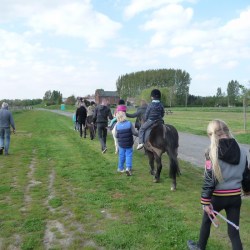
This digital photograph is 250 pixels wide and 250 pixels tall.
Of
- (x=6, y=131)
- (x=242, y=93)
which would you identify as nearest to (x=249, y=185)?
(x=6, y=131)

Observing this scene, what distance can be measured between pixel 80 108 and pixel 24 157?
8.10 m

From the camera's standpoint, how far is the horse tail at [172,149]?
812 cm

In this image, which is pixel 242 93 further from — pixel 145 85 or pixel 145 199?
pixel 145 85

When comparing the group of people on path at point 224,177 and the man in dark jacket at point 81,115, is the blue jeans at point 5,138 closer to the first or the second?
the man in dark jacket at point 81,115

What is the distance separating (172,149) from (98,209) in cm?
259

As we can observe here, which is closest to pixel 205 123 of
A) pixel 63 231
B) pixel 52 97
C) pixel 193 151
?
pixel 193 151

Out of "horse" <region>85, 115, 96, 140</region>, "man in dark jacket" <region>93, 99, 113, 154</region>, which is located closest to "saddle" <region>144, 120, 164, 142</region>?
"man in dark jacket" <region>93, 99, 113, 154</region>

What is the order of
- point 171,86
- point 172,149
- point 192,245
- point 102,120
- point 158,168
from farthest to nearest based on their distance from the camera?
point 171,86 → point 102,120 → point 158,168 → point 172,149 → point 192,245

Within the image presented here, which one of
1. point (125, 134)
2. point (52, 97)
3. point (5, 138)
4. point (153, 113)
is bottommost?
point (5, 138)

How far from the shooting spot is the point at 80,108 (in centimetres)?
2084

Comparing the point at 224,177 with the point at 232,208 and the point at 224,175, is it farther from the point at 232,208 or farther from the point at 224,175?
the point at 232,208

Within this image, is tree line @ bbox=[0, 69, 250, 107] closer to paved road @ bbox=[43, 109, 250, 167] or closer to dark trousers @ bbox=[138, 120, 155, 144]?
paved road @ bbox=[43, 109, 250, 167]

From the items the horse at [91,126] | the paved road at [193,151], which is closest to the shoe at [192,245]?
the paved road at [193,151]

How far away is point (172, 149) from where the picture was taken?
8.46 m
